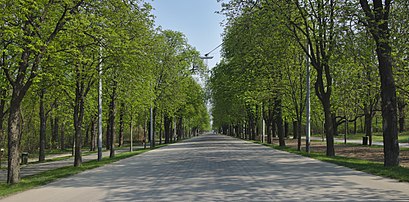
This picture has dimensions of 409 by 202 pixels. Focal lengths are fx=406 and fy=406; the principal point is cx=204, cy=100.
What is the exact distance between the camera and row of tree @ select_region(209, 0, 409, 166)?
51.3 feet

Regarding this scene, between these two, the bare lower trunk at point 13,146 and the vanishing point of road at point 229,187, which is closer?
the vanishing point of road at point 229,187

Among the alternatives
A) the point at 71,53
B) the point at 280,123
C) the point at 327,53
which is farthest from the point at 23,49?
the point at 280,123

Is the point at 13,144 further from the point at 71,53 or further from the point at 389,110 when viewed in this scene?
the point at 389,110

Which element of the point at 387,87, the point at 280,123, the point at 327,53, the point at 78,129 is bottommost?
the point at 78,129

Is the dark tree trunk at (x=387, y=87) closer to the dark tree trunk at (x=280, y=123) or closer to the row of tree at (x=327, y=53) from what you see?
the row of tree at (x=327, y=53)

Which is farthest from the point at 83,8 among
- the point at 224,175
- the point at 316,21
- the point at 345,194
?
the point at 316,21

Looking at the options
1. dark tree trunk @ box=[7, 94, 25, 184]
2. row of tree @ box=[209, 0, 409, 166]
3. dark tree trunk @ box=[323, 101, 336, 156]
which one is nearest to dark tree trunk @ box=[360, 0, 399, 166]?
row of tree @ box=[209, 0, 409, 166]

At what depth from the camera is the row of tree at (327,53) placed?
51.3 feet

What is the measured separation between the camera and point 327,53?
2238cm

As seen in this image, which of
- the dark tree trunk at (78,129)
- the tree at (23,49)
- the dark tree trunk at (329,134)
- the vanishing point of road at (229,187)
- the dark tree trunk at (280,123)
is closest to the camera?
the vanishing point of road at (229,187)

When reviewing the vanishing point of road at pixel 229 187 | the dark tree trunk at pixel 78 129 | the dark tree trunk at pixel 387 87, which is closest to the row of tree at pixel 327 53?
the dark tree trunk at pixel 387 87

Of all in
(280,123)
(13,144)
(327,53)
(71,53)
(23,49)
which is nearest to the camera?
(13,144)

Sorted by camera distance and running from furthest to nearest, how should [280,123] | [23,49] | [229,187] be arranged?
1. [280,123]
2. [23,49]
3. [229,187]

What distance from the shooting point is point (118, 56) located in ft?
53.5
